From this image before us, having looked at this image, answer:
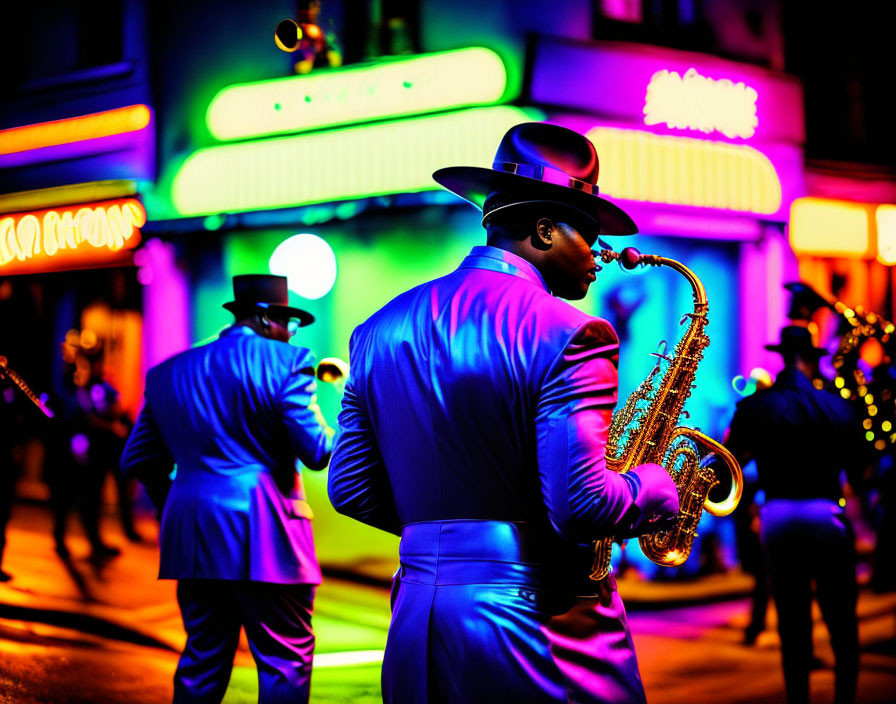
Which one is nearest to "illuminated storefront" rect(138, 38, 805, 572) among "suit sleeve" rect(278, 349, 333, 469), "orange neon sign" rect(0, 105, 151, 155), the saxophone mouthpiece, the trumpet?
"orange neon sign" rect(0, 105, 151, 155)

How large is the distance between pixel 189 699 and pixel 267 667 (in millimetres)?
363

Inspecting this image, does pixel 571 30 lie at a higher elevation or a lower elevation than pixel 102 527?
higher

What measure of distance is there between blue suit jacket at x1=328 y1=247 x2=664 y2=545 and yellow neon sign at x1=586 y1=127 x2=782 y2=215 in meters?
5.44

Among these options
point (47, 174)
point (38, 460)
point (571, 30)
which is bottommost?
point (38, 460)

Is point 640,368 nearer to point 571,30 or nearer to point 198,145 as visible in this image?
point 571,30

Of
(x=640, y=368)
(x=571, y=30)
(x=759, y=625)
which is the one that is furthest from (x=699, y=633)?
(x=571, y=30)

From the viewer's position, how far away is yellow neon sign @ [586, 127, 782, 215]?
7680 millimetres

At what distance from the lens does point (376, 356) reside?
2.49 metres

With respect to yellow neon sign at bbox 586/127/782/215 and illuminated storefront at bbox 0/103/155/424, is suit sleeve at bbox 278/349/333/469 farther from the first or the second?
illuminated storefront at bbox 0/103/155/424

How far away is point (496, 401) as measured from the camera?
2.27m

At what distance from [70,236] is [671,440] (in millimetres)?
7489

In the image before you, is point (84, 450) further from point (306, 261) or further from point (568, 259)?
point (568, 259)

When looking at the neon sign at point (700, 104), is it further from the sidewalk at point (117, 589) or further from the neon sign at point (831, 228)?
the sidewalk at point (117, 589)

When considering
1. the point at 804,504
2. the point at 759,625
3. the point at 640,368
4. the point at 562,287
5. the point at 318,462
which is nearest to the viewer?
the point at 562,287
